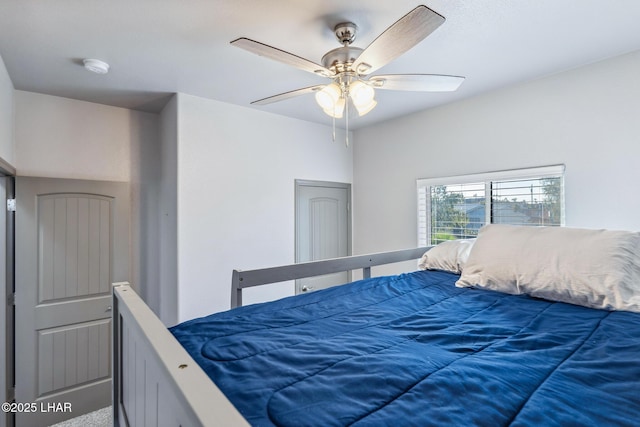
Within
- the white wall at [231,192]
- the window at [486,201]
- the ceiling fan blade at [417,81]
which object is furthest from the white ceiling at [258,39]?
the window at [486,201]

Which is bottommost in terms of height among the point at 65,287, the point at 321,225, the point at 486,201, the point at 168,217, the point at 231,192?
the point at 65,287

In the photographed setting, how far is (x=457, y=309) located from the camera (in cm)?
142

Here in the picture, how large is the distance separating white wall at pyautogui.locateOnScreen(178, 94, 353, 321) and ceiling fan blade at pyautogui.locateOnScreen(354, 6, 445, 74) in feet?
5.64

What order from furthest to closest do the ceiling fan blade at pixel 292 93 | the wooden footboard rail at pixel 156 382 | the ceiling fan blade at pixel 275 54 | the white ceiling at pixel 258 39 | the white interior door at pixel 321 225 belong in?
the white interior door at pixel 321 225, the ceiling fan blade at pixel 292 93, the white ceiling at pixel 258 39, the ceiling fan blade at pixel 275 54, the wooden footboard rail at pixel 156 382

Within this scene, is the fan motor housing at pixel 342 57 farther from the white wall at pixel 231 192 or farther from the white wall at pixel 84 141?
the white wall at pixel 84 141

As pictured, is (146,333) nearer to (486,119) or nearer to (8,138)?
(8,138)

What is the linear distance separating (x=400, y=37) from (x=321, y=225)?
257cm

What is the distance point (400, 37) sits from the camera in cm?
129


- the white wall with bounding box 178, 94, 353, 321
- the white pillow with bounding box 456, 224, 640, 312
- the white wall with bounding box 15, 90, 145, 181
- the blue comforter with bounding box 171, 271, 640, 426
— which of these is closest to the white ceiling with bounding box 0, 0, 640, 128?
the white wall with bounding box 15, 90, 145, 181

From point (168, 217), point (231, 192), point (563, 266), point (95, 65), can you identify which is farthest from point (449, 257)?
point (95, 65)

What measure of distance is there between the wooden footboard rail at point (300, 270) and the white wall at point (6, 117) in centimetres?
186

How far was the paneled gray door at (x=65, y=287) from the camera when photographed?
2.41 m

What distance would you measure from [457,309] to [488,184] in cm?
176

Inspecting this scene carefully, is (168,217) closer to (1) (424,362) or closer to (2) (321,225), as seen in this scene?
(2) (321,225)
